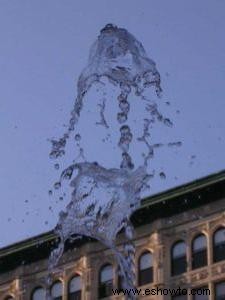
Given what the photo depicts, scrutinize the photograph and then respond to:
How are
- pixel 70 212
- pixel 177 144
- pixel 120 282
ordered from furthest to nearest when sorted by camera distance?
1. pixel 120 282
2. pixel 70 212
3. pixel 177 144

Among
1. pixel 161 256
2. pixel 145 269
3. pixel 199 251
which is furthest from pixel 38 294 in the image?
pixel 199 251

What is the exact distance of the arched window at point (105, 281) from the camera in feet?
240

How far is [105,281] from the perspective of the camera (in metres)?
73.5

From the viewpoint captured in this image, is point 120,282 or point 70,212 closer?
point 70,212

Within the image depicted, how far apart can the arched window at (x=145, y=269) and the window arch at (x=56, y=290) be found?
4.92m

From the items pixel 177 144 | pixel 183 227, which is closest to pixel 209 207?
pixel 183 227

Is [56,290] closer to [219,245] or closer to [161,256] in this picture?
[161,256]

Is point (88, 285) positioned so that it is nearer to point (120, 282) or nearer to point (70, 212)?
point (120, 282)

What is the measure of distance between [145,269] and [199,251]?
9.59 feet

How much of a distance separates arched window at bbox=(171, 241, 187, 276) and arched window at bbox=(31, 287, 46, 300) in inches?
316

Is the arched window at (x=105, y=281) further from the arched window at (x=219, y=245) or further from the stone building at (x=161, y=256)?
the arched window at (x=219, y=245)

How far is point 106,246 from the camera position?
74125 mm

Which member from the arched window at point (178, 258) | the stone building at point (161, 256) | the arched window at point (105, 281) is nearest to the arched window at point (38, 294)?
the stone building at point (161, 256)

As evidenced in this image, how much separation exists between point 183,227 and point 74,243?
6.57 metres
